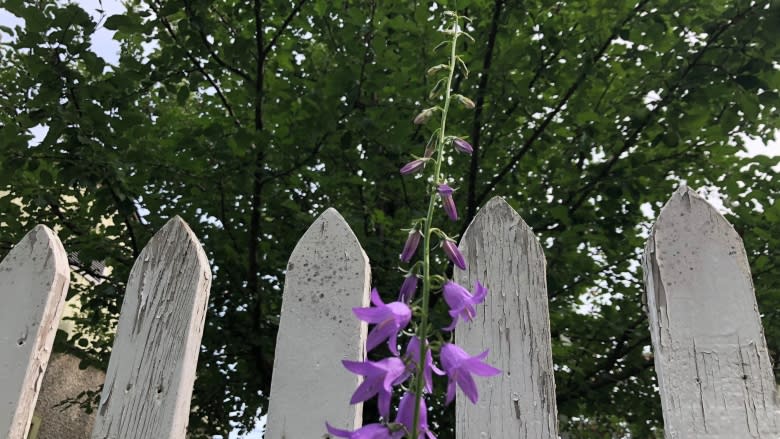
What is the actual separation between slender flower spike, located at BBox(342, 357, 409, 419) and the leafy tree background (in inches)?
74.0

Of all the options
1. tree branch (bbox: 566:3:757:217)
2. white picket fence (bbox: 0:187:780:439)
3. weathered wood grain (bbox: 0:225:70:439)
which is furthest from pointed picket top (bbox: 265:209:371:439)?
tree branch (bbox: 566:3:757:217)

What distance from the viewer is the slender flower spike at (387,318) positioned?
0.88 m

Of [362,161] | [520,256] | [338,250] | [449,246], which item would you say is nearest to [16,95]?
[362,161]

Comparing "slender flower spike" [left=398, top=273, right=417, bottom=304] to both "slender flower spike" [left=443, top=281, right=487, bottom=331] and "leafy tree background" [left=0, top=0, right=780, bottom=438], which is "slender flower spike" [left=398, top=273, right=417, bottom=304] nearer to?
"slender flower spike" [left=443, top=281, right=487, bottom=331]

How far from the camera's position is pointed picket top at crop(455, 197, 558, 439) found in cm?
140

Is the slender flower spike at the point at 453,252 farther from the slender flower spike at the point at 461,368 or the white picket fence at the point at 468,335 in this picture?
the white picket fence at the point at 468,335

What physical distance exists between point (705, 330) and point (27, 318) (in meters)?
1.63

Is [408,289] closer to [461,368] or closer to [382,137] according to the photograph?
[461,368]

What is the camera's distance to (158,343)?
1.58 m

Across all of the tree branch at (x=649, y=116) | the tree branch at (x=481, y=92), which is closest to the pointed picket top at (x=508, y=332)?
the tree branch at (x=481, y=92)

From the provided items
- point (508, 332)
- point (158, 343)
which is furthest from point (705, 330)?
point (158, 343)

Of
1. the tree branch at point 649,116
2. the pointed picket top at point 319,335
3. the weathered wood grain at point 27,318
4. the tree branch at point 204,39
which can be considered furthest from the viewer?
the tree branch at point 204,39

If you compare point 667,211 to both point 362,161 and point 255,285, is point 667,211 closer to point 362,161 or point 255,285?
point 362,161

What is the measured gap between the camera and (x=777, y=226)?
122 inches
